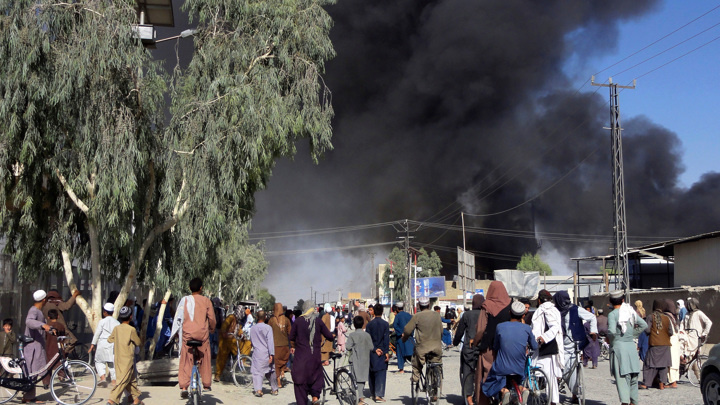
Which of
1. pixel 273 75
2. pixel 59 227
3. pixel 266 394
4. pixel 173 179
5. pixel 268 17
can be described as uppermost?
pixel 268 17

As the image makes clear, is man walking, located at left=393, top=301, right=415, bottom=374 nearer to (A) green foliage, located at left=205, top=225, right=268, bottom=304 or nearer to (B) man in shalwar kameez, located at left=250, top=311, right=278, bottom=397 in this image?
(B) man in shalwar kameez, located at left=250, top=311, right=278, bottom=397

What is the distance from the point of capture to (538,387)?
8836 millimetres

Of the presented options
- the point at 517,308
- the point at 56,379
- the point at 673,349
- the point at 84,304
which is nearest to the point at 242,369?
the point at 84,304

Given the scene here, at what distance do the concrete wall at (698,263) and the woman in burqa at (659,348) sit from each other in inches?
757

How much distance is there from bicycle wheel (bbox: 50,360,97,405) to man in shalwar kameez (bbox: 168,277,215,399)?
6.57ft

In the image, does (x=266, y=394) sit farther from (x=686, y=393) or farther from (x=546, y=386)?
(x=686, y=393)

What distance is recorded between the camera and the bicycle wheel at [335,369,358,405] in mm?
10875

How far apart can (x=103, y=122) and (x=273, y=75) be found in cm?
376

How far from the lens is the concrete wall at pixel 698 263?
30.2m

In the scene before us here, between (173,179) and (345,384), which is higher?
(173,179)

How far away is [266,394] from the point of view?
45.4 ft

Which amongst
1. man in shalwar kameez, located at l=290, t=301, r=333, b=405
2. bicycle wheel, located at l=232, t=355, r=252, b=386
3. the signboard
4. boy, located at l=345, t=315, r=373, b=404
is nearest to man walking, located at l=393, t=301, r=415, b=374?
bicycle wheel, located at l=232, t=355, r=252, b=386

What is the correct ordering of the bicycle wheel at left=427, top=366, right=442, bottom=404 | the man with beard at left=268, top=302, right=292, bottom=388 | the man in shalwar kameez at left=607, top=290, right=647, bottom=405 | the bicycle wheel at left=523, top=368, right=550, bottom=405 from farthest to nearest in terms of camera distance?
the man with beard at left=268, top=302, right=292, bottom=388, the bicycle wheel at left=427, top=366, right=442, bottom=404, the man in shalwar kameez at left=607, top=290, right=647, bottom=405, the bicycle wheel at left=523, top=368, right=550, bottom=405

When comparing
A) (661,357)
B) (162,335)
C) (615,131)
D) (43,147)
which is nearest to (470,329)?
(661,357)
